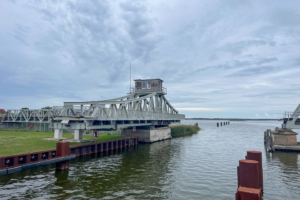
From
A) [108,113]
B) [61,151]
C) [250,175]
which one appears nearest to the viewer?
[250,175]

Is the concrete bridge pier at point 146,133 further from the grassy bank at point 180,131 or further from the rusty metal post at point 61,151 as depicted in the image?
the rusty metal post at point 61,151

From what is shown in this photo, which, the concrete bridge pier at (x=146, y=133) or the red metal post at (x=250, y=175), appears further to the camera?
the concrete bridge pier at (x=146, y=133)

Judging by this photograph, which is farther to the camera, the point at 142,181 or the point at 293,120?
the point at 293,120

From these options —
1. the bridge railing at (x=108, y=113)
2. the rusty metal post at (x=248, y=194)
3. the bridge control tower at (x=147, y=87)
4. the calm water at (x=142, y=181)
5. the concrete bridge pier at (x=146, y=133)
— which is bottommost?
the calm water at (x=142, y=181)

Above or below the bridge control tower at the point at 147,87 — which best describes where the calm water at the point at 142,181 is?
below

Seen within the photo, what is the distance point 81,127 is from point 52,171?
31.4ft

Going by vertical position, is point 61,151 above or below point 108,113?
below

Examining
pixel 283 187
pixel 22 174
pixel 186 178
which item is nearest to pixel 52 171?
pixel 22 174

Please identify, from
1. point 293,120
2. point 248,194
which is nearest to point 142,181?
point 248,194

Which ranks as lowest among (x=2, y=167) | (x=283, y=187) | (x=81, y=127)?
(x=283, y=187)

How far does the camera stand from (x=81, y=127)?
27578 millimetres

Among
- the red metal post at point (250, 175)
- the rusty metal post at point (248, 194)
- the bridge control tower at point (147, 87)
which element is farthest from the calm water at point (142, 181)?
the bridge control tower at point (147, 87)

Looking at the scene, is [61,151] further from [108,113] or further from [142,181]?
[108,113]

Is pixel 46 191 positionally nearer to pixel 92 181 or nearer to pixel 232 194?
pixel 92 181
